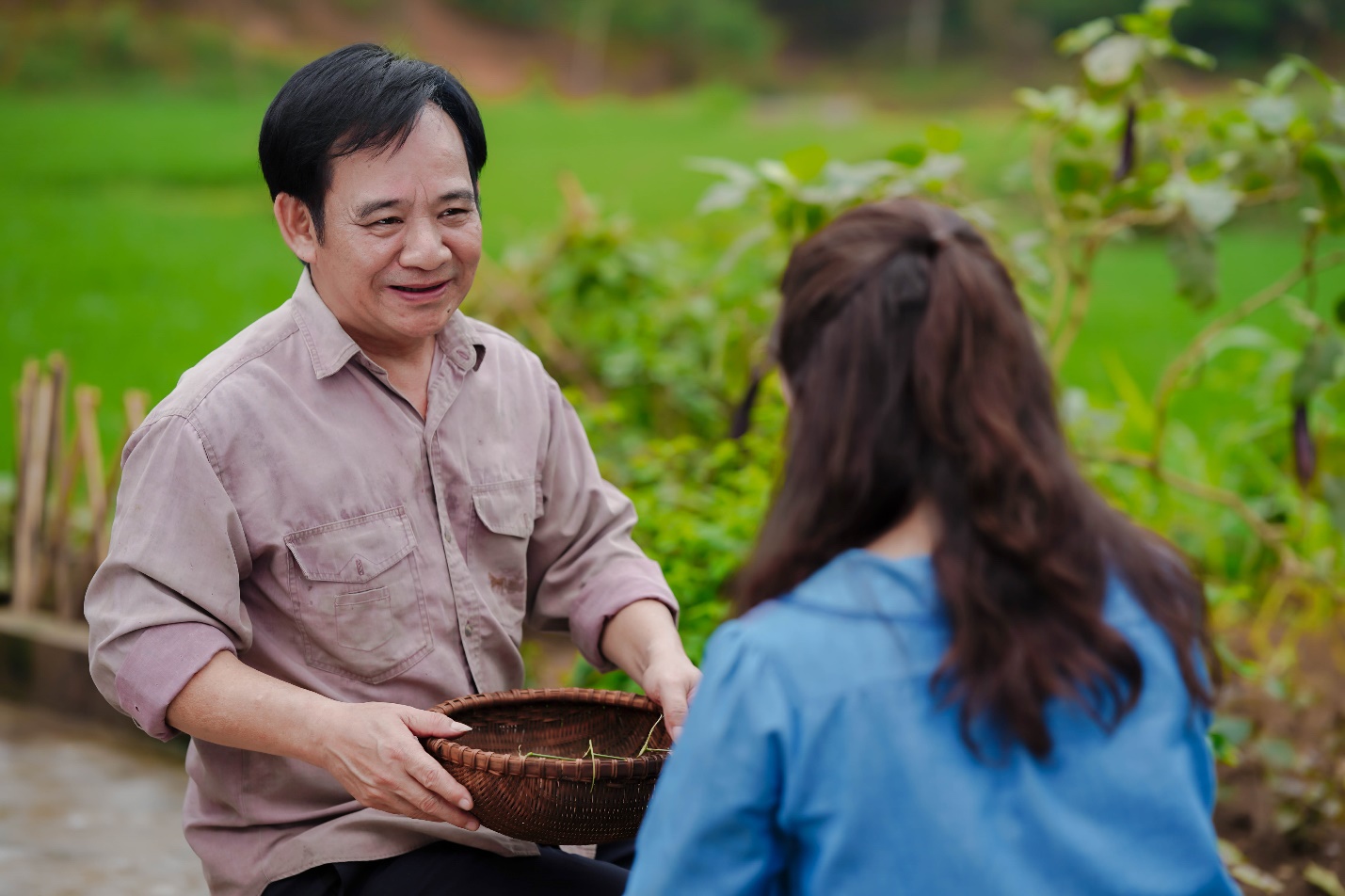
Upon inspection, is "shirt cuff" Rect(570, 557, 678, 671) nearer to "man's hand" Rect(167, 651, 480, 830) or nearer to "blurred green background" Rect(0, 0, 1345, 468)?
"man's hand" Rect(167, 651, 480, 830)

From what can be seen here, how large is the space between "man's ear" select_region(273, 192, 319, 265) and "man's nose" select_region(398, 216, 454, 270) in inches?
4.8

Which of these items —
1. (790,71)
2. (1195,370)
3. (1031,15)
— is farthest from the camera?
(790,71)

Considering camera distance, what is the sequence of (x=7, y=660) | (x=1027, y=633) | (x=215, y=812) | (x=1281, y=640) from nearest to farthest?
1. (x=1027, y=633)
2. (x=215, y=812)
3. (x=7, y=660)
4. (x=1281, y=640)

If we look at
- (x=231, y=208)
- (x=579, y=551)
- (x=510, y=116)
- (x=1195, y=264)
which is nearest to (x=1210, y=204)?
(x=1195, y=264)

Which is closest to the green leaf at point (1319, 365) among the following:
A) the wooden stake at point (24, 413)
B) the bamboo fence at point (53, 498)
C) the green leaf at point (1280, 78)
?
the green leaf at point (1280, 78)

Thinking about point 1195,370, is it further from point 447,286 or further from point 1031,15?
point 1031,15

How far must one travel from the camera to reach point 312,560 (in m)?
1.67

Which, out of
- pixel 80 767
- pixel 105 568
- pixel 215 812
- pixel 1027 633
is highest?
pixel 1027 633

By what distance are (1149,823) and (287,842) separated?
1.02 meters

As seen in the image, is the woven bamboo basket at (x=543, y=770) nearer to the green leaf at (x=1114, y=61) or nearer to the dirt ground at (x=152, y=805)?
the dirt ground at (x=152, y=805)

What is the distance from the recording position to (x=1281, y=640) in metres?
3.97

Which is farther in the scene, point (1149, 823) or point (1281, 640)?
point (1281, 640)

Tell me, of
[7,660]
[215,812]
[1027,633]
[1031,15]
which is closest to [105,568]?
[215,812]

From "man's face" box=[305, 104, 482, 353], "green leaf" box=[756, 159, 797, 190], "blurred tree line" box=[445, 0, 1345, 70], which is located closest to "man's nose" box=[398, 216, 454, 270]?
"man's face" box=[305, 104, 482, 353]
